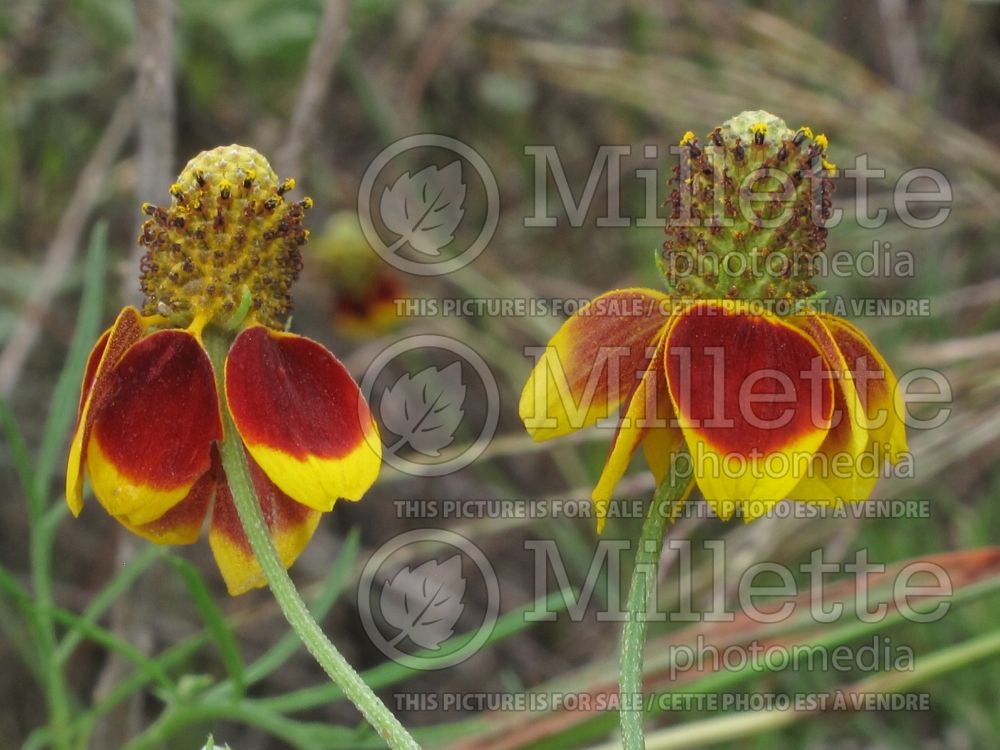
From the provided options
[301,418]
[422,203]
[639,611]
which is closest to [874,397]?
[639,611]

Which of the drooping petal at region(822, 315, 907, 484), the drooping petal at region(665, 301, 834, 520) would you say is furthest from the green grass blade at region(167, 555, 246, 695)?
the drooping petal at region(822, 315, 907, 484)

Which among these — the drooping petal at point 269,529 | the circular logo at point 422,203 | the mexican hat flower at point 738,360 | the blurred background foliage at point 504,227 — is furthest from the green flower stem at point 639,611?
the circular logo at point 422,203

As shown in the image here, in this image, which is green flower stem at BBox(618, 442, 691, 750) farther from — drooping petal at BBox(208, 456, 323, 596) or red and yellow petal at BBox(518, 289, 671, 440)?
drooping petal at BBox(208, 456, 323, 596)

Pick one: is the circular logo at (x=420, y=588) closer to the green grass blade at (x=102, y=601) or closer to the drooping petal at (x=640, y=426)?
the green grass blade at (x=102, y=601)

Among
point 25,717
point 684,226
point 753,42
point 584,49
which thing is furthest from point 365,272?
point 684,226

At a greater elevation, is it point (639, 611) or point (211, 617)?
point (211, 617)

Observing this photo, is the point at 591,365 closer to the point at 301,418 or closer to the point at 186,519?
the point at 301,418

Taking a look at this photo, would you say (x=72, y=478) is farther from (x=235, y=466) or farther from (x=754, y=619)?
(x=754, y=619)
